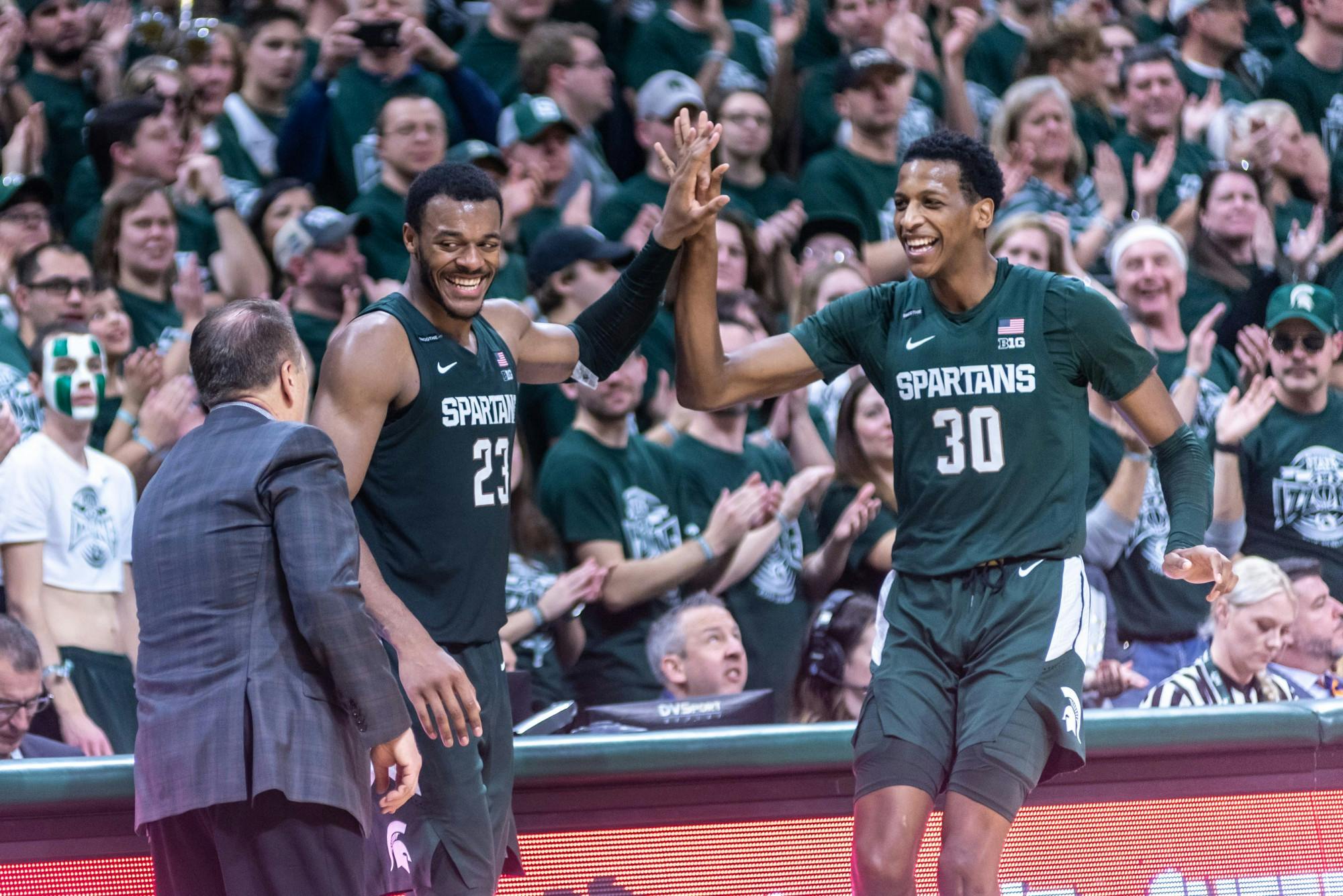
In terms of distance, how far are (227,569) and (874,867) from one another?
5.27 feet

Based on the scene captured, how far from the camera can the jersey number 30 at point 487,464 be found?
167 inches

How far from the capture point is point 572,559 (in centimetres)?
658

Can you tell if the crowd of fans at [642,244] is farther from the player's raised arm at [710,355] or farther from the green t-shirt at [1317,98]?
the player's raised arm at [710,355]

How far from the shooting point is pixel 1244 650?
20.7 ft

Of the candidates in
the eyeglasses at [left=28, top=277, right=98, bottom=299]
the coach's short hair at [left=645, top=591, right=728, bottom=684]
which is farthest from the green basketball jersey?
the eyeglasses at [left=28, top=277, right=98, bottom=299]

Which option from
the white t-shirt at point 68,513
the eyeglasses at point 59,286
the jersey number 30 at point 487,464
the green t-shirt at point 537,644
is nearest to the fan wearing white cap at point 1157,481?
the green t-shirt at point 537,644

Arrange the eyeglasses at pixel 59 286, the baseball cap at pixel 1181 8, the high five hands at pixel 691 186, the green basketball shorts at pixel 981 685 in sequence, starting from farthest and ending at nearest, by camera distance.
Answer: the baseball cap at pixel 1181 8
the eyeglasses at pixel 59 286
the high five hands at pixel 691 186
the green basketball shorts at pixel 981 685

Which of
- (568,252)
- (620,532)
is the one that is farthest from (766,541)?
(568,252)

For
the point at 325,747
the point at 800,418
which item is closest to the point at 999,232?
the point at 800,418

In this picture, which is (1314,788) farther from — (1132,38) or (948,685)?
(1132,38)

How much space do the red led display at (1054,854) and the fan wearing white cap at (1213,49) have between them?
6394 millimetres

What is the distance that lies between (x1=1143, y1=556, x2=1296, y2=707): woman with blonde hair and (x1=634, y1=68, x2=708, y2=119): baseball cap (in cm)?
350

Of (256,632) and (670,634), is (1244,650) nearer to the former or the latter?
(670,634)

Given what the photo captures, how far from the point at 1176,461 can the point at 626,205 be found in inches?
166
